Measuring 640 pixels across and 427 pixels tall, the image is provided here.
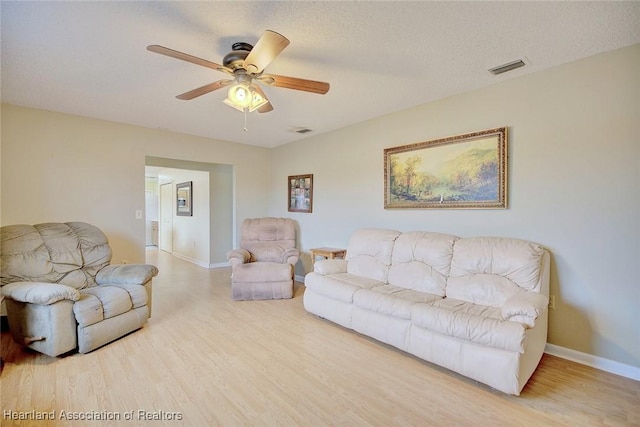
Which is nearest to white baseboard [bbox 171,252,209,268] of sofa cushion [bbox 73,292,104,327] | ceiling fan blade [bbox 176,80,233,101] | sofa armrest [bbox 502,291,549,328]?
sofa cushion [bbox 73,292,104,327]

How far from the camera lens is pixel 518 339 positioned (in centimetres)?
186

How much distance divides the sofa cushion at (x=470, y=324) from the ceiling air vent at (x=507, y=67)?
2018 millimetres

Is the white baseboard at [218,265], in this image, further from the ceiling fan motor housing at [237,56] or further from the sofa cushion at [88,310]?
the ceiling fan motor housing at [237,56]

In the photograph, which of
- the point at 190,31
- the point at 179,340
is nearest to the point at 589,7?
the point at 190,31

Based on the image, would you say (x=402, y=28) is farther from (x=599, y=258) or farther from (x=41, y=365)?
(x=41, y=365)

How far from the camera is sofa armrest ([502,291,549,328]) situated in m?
1.98

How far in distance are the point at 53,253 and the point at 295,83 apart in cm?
282

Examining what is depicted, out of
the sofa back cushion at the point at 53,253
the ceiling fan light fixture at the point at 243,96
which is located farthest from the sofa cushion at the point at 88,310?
the ceiling fan light fixture at the point at 243,96

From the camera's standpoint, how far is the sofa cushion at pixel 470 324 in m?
1.91

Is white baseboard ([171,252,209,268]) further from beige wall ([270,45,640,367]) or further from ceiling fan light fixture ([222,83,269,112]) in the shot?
beige wall ([270,45,640,367])

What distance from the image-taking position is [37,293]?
2268 millimetres

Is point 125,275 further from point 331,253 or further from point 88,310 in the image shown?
point 331,253

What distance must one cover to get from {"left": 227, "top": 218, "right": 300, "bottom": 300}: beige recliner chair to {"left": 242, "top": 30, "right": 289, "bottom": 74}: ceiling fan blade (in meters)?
2.65

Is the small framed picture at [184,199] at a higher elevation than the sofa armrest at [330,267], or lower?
higher
